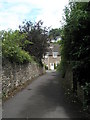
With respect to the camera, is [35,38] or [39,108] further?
[35,38]

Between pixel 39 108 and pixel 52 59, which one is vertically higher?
pixel 52 59

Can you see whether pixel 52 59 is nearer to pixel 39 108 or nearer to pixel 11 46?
pixel 11 46

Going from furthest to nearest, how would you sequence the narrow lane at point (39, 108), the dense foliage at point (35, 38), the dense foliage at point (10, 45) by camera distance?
the dense foliage at point (35, 38)
the dense foliage at point (10, 45)
the narrow lane at point (39, 108)

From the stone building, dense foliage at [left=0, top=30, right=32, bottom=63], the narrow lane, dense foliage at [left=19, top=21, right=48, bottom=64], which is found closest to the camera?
the narrow lane

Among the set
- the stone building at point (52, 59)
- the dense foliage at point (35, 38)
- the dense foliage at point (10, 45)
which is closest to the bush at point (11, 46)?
the dense foliage at point (10, 45)

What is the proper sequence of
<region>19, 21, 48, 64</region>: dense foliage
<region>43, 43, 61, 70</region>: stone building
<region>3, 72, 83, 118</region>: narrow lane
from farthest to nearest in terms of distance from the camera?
<region>43, 43, 61, 70</region>: stone building < <region>19, 21, 48, 64</region>: dense foliage < <region>3, 72, 83, 118</region>: narrow lane

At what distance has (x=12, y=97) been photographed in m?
13.3

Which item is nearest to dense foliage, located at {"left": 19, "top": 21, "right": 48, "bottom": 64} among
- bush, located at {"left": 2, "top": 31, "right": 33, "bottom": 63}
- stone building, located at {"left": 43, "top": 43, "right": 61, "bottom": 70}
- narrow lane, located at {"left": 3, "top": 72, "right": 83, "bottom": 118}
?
bush, located at {"left": 2, "top": 31, "right": 33, "bottom": 63}

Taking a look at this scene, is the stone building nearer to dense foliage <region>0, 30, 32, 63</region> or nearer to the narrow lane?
dense foliage <region>0, 30, 32, 63</region>

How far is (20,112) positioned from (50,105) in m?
1.89

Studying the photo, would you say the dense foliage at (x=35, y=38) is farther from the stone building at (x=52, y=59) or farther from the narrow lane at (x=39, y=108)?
the stone building at (x=52, y=59)

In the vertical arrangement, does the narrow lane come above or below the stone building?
below

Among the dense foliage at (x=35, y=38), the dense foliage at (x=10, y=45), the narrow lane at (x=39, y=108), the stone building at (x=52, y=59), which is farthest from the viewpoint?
the stone building at (x=52, y=59)

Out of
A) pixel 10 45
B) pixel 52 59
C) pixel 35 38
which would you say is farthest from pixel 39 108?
pixel 52 59
